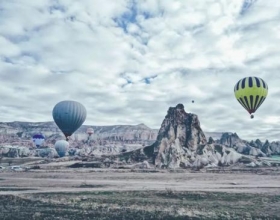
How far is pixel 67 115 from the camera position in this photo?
90750 millimetres

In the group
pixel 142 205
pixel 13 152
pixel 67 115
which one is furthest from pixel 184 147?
pixel 13 152

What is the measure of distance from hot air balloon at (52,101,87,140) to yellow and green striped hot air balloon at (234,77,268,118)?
47.1 meters

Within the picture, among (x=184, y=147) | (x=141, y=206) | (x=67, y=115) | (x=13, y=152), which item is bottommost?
(x=141, y=206)

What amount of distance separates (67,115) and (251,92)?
166ft

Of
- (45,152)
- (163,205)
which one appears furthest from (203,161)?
(45,152)

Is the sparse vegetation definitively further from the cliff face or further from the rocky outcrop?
the rocky outcrop

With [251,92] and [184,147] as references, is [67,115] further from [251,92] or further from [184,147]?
[251,92]

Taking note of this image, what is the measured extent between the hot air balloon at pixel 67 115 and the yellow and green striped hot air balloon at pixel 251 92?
47100 mm

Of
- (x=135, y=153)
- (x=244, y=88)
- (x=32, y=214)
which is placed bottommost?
(x=32, y=214)

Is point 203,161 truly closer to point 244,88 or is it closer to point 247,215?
point 244,88

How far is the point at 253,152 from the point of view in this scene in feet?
611

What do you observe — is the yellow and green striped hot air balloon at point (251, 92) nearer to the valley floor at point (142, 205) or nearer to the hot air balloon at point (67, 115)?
the valley floor at point (142, 205)

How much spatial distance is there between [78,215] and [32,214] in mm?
3968

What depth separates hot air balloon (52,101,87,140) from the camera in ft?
298
